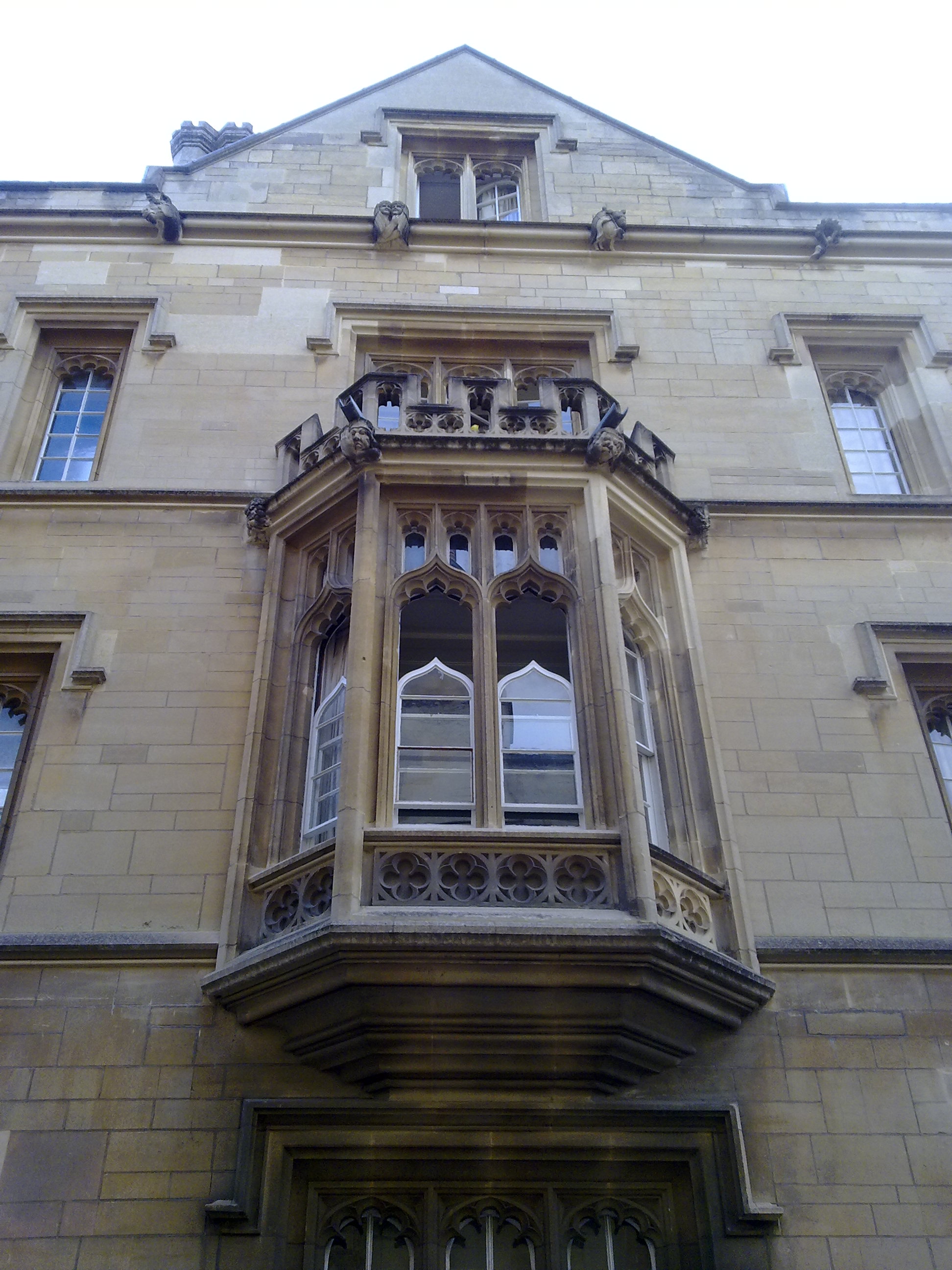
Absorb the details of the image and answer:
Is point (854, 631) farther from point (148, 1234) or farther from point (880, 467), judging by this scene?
point (148, 1234)

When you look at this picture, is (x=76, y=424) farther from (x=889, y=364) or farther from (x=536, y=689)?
(x=889, y=364)

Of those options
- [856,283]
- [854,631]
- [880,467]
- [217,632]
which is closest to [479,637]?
[217,632]

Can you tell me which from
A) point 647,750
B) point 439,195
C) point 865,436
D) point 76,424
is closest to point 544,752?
point 647,750

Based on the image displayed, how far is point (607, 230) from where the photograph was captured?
13055mm

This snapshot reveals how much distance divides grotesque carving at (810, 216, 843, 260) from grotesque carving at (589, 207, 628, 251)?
219cm

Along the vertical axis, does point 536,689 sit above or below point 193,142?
below

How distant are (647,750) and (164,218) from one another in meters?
8.32

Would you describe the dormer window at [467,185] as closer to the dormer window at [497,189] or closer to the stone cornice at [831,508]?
the dormer window at [497,189]

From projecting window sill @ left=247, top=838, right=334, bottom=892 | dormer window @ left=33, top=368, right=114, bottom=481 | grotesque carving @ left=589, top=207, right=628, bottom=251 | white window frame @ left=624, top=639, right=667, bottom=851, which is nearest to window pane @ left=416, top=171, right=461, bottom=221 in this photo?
grotesque carving @ left=589, top=207, right=628, bottom=251

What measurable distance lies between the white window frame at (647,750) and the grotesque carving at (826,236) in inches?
252

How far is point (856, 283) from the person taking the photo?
1312 centimetres

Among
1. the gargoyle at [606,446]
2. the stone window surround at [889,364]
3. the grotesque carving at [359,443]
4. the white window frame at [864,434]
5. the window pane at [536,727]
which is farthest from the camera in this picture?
the stone window surround at [889,364]

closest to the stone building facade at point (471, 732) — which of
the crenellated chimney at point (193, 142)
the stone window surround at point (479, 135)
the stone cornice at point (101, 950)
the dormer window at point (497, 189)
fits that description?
the stone cornice at point (101, 950)

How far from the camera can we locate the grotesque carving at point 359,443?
931 centimetres
